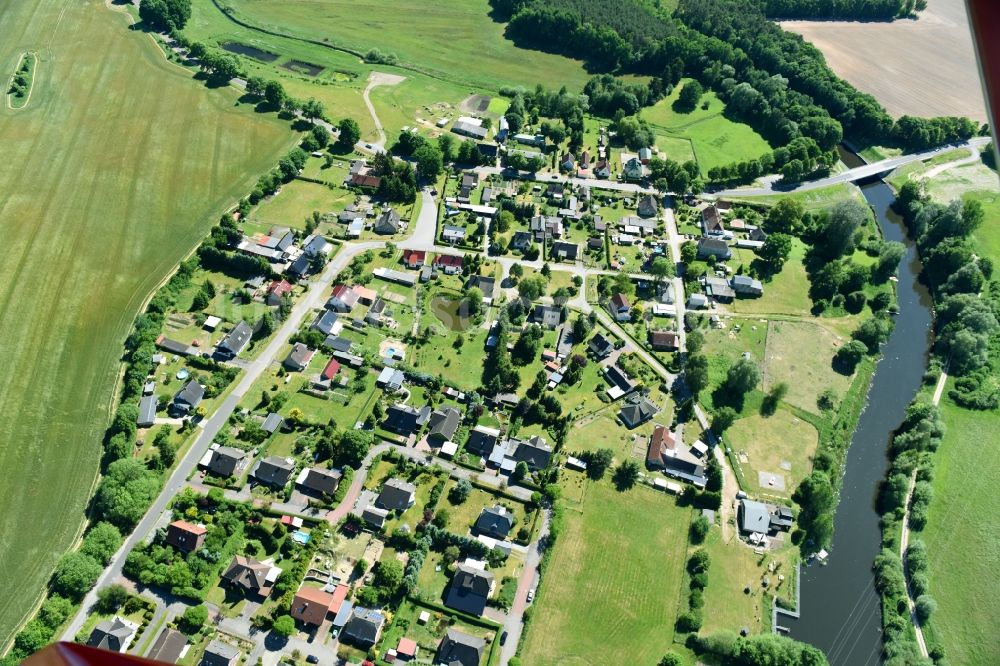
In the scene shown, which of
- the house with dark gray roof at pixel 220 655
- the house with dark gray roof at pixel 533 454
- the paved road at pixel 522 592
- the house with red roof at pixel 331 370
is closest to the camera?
the house with dark gray roof at pixel 220 655

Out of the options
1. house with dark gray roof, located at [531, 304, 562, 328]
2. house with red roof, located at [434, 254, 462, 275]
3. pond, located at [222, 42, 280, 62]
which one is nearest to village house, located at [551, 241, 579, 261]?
house with dark gray roof, located at [531, 304, 562, 328]

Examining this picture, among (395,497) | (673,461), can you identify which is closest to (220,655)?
(395,497)

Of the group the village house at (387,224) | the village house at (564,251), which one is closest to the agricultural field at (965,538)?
the village house at (564,251)

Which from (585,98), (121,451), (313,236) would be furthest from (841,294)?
(121,451)

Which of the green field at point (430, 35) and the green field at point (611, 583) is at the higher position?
the green field at point (430, 35)

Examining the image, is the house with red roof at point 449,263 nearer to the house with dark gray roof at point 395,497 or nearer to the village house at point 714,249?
the house with dark gray roof at point 395,497

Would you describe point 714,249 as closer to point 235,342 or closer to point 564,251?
point 564,251
